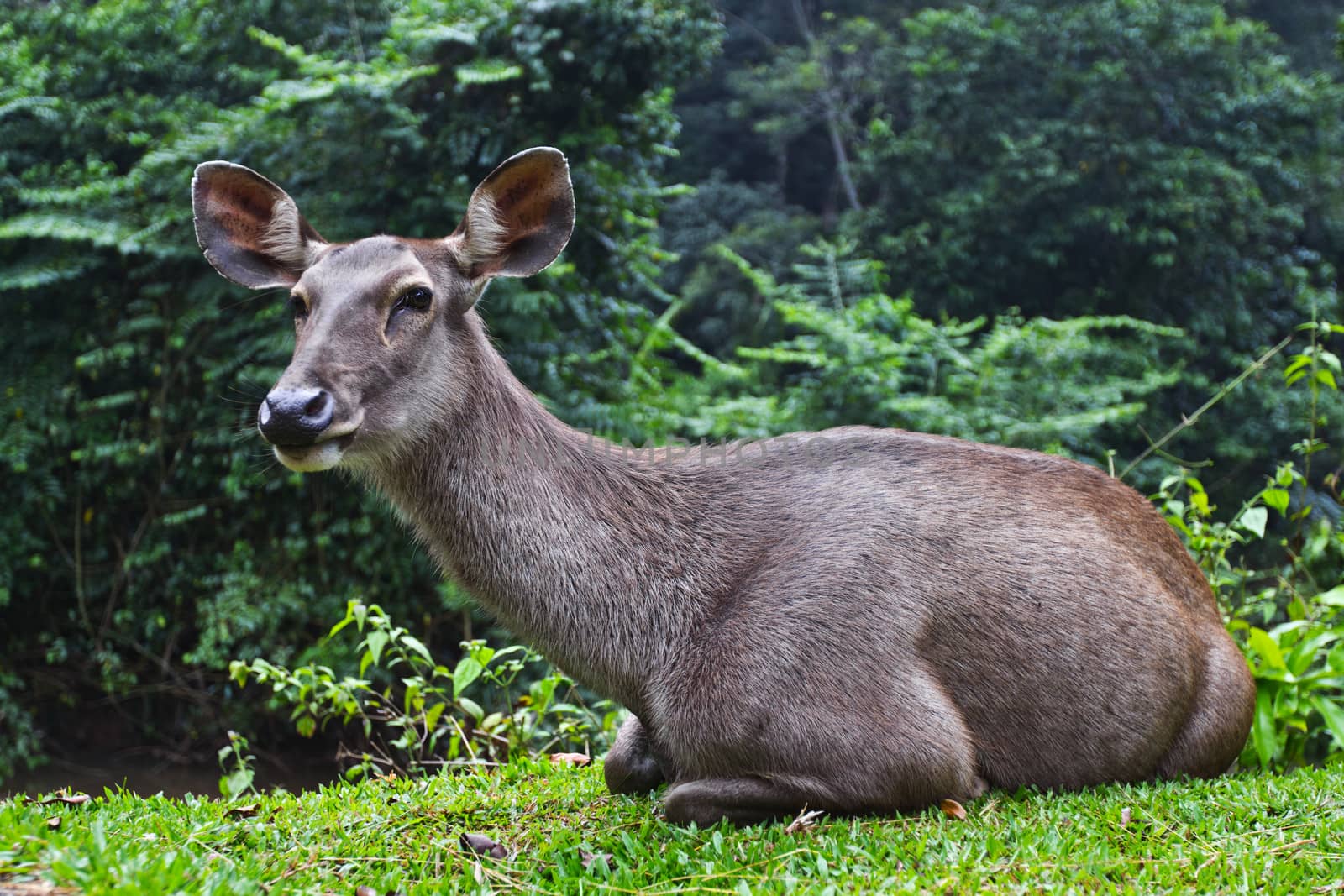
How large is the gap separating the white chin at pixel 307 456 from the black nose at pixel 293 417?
0.05 m

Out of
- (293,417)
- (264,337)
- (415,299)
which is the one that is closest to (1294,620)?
(415,299)

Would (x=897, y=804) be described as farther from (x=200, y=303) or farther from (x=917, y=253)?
(x=917, y=253)

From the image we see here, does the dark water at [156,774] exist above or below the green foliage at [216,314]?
below

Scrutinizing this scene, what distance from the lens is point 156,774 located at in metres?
8.34

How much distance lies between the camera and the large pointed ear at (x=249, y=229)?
3.61m

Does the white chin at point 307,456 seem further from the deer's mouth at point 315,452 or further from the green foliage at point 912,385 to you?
the green foliage at point 912,385

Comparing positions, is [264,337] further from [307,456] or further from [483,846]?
[483,846]

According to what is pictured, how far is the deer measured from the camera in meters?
3.05

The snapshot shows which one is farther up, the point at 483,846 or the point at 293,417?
the point at 293,417

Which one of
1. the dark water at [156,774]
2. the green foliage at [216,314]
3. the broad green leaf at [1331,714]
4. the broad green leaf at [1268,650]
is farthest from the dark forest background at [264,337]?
the broad green leaf at [1331,714]

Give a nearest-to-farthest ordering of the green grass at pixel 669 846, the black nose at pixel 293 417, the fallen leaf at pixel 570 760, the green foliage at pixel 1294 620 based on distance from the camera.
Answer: the green grass at pixel 669 846 < the black nose at pixel 293 417 < the green foliage at pixel 1294 620 < the fallen leaf at pixel 570 760

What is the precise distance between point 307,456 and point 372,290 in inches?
21.9

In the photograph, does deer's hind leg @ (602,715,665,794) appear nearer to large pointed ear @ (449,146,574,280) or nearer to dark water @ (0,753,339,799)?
large pointed ear @ (449,146,574,280)

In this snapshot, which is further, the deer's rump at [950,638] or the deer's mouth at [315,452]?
the deer's rump at [950,638]
